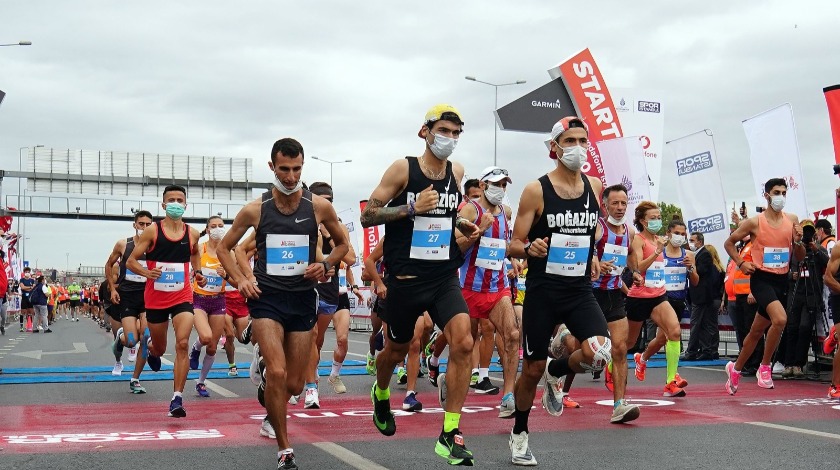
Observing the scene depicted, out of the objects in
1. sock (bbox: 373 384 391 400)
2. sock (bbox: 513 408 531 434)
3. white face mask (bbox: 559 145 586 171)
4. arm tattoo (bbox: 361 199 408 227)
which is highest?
white face mask (bbox: 559 145 586 171)

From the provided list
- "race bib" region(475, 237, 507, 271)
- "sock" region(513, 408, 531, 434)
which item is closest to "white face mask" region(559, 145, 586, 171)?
"sock" region(513, 408, 531, 434)

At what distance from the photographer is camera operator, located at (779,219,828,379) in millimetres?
13116

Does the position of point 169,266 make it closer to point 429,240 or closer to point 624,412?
point 429,240

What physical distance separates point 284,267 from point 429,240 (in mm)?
1014

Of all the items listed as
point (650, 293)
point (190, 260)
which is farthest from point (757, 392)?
point (190, 260)

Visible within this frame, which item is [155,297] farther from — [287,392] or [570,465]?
[570,465]

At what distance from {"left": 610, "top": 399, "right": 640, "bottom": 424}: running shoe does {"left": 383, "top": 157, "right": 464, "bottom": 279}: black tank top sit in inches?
91.9

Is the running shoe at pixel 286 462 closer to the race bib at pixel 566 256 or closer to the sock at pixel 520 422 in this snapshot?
the sock at pixel 520 422

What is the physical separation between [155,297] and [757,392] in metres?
6.83

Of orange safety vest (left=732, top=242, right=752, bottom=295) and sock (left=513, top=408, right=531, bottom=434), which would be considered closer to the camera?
sock (left=513, top=408, right=531, bottom=434)

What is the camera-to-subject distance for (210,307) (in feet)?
39.9

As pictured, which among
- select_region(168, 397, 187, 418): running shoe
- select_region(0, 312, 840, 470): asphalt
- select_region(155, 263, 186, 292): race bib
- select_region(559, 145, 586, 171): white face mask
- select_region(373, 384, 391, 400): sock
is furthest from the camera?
select_region(155, 263, 186, 292): race bib

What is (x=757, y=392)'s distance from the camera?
11.6 meters

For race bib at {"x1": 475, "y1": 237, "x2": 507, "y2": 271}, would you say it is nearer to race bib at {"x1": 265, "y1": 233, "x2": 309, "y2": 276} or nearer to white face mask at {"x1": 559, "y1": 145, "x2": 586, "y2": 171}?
white face mask at {"x1": 559, "y1": 145, "x2": 586, "y2": 171}
